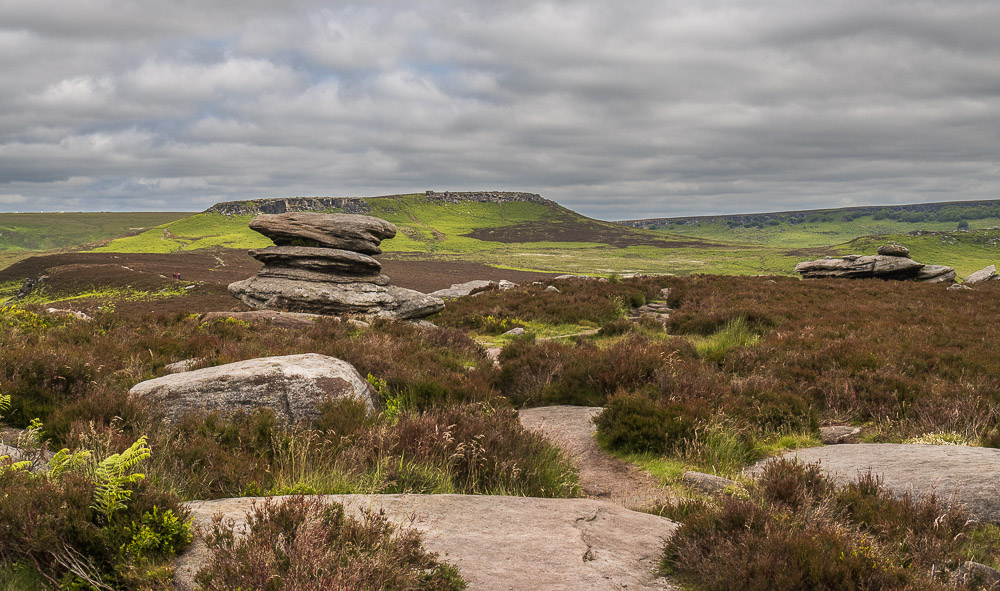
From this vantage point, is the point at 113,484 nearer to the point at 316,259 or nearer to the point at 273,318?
the point at 273,318

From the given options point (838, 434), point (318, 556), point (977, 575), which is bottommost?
point (838, 434)

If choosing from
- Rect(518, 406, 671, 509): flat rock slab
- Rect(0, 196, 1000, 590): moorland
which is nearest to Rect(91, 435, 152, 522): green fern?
Rect(0, 196, 1000, 590): moorland

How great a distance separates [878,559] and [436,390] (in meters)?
6.79

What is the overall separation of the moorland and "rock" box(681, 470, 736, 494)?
0.14 meters

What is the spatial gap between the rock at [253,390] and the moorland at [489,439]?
1.34ft

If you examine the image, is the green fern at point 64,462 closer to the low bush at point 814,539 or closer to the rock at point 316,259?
the low bush at point 814,539

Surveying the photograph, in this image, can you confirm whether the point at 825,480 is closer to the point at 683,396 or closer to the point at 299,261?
the point at 683,396

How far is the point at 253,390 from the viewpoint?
24.3 ft

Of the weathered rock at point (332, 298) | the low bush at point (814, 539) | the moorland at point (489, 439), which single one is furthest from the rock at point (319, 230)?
the low bush at point (814, 539)

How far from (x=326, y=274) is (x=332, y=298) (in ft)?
7.28

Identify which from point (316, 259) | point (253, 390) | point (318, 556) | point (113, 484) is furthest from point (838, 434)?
point (316, 259)

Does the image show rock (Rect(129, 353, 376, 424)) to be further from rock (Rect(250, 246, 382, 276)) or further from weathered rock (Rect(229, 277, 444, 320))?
rock (Rect(250, 246, 382, 276))

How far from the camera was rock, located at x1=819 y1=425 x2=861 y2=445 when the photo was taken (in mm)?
8570

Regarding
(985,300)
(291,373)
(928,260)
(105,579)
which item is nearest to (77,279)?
(291,373)
